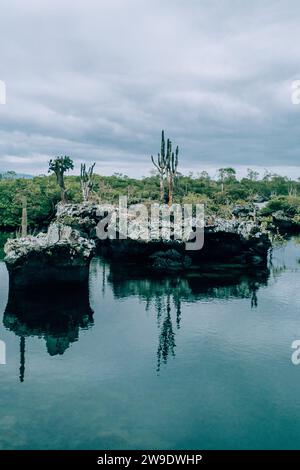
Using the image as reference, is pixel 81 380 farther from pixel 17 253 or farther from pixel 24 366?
pixel 17 253

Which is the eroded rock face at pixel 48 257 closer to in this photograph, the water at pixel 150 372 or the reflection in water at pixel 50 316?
the reflection in water at pixel 50 316

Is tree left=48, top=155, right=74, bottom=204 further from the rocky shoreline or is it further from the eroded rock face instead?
the eroded rock face

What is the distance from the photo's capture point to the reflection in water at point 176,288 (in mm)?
28781

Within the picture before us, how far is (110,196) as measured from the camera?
8244 centimetres

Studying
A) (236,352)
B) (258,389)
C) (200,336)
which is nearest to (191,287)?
(200,336)

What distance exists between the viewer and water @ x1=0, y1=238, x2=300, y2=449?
14.7 meters

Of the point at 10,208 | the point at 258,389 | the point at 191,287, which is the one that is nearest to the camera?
the point at 258,389

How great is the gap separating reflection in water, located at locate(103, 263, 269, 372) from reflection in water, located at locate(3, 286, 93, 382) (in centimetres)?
411

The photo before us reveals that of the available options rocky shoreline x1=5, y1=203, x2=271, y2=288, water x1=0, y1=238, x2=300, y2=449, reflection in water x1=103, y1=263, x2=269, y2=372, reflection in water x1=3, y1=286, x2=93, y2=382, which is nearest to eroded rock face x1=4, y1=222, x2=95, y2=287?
rocky shoreline x1=5, y1=203, x2=271, y2=288

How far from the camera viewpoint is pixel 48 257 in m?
31.6

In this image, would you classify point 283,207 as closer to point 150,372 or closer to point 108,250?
point 108,250

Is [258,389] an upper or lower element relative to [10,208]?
lower

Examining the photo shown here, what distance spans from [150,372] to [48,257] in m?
15.0

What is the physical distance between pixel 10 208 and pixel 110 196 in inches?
726
